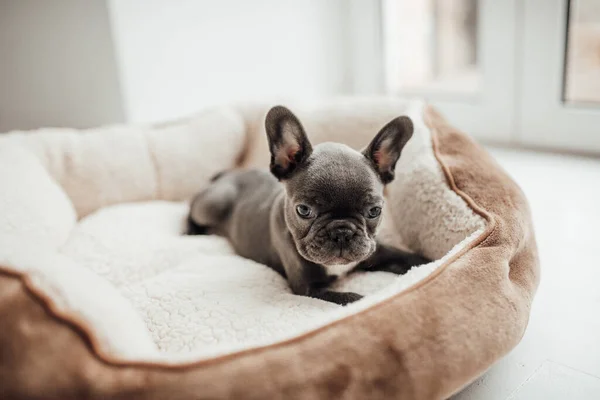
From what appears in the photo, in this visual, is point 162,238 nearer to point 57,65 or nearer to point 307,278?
point 307,278

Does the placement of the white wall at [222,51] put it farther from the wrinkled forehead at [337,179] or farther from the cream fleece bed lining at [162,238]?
the wrinkled forehead at [337,179]

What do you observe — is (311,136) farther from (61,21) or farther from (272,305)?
(61,21)

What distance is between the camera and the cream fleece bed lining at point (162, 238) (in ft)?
4.03

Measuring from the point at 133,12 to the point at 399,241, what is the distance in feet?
4.73

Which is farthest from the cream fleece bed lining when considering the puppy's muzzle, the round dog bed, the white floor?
the white floor

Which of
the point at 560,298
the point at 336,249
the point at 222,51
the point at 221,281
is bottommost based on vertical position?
the point at 560,298

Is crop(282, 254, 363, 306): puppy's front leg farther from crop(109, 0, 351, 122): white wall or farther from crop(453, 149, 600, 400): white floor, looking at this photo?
crop(109, 0, 351, 122): white wall

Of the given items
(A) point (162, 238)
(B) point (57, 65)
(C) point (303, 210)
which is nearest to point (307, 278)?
(C) point (303, 210)

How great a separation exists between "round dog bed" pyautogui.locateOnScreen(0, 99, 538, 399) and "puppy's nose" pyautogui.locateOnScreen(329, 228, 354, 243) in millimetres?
146

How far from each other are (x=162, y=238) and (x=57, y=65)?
1145 mm

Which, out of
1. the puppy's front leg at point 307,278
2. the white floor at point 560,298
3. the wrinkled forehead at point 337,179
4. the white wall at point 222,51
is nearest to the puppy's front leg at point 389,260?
the puppy's front leg at point 307,278

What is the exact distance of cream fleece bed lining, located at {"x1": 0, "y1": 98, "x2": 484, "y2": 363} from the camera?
123cm

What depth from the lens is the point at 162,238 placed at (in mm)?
2057

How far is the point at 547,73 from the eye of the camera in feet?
9.17
